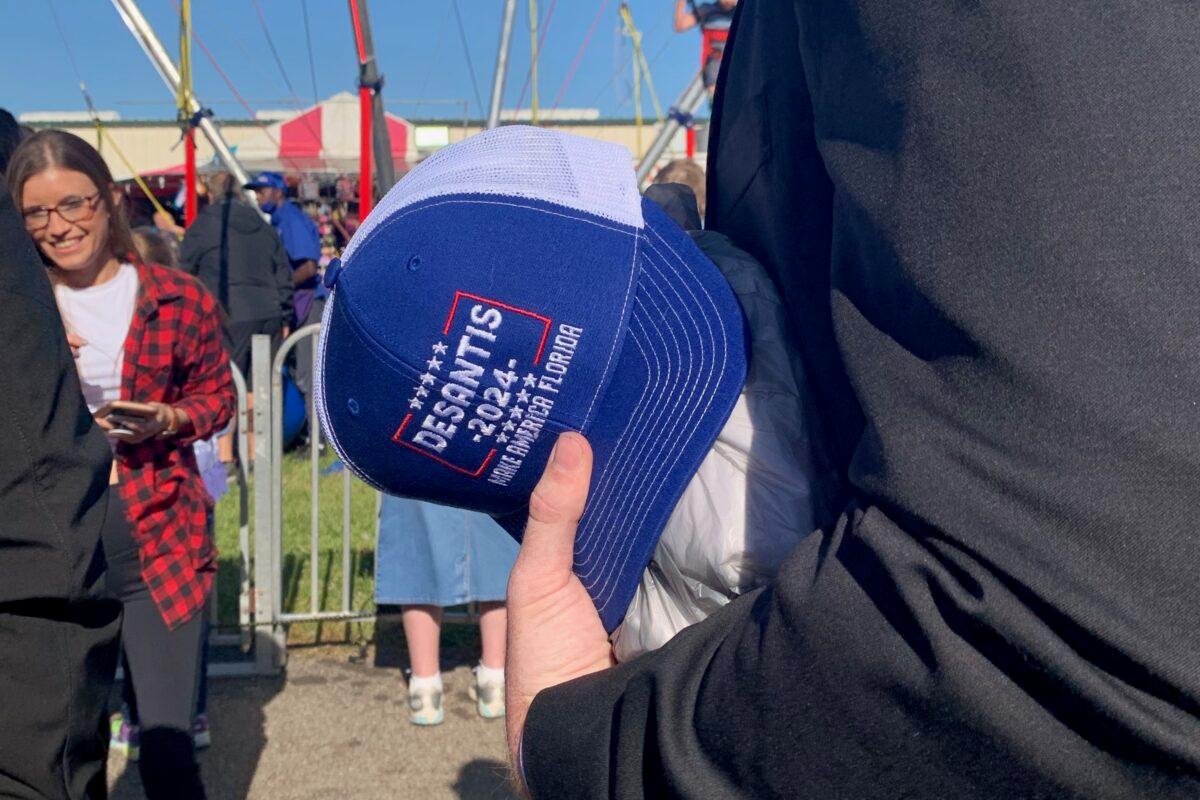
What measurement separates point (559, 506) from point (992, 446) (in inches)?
17.4

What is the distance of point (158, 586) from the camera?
3.38 meters

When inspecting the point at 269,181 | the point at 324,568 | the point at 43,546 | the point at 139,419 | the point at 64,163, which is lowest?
the point at 324,568

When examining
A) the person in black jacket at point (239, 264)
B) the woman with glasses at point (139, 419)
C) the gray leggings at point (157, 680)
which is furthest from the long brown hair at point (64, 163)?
the person in black jacket at point (239, 264)

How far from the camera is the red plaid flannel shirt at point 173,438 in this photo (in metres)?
3.40

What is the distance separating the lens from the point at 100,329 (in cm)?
347

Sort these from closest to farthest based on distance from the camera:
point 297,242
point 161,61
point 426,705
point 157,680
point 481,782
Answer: point 157,680 < point 481,782 < point 426,705 < point 161,61 < point 297,242

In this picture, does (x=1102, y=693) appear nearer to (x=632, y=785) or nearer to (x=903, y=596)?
(x=903, y=596)

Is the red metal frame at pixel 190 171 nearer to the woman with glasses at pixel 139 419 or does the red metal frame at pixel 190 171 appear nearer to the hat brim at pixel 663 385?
the woman with glasses at pixel 139 419

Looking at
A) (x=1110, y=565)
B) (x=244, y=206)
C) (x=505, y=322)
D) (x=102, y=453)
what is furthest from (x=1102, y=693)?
(x=244, y=206)

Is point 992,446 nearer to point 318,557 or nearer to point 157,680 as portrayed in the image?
point 157,680

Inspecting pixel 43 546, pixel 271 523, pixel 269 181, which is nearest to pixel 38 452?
pixel 43 546

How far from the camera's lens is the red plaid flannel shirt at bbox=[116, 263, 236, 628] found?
3396 mm

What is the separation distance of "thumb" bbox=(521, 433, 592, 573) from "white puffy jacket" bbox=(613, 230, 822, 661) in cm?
9

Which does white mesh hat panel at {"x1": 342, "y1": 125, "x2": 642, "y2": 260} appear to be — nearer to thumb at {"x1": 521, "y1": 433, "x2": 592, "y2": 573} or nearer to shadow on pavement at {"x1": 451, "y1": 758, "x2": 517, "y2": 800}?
thumb at {"x1": 521, "y1": 433, "x2": 592, "y2": 573}
